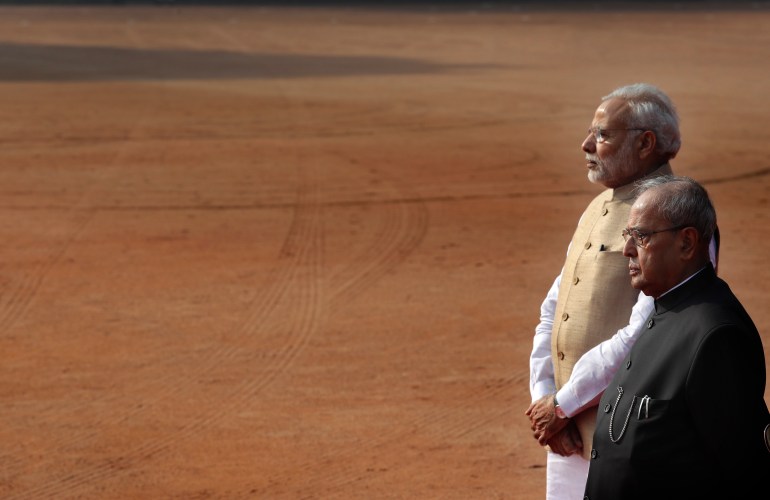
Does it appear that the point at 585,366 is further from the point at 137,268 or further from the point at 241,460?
the point at 137,268

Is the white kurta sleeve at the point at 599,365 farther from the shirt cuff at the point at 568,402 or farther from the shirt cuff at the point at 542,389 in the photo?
the shirt cuff at the point at 542,389

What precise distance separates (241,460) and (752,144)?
12741 mm

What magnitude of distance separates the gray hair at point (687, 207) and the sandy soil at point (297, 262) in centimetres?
322

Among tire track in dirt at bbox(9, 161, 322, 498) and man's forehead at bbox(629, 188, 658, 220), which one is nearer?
man's forehead at bbox(629, 188, 658, 220)

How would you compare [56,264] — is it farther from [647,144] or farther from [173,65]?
[173,65]

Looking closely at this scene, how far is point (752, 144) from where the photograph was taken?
17844 millimetres

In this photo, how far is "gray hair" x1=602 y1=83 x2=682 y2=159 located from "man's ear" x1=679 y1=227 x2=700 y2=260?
2.18 feet

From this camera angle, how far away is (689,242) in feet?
11.2

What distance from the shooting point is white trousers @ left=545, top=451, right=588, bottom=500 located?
13.6ft

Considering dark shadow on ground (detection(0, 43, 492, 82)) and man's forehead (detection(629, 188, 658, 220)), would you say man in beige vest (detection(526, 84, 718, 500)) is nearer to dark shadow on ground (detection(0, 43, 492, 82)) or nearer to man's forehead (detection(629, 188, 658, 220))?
man's forehead (detection(629, 188, 658, 220))

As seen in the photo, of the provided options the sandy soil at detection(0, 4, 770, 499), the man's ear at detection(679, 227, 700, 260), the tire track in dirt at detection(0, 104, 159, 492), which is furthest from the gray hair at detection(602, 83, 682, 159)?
the tire track in dirt at detection(0, 104, 159, 492)

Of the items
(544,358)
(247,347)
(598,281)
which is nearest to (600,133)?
(598,281)

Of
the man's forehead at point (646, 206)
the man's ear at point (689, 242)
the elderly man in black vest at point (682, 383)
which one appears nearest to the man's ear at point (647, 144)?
the elderly man in black vest at point (682, 383)

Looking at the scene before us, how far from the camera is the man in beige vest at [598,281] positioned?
4.00m
